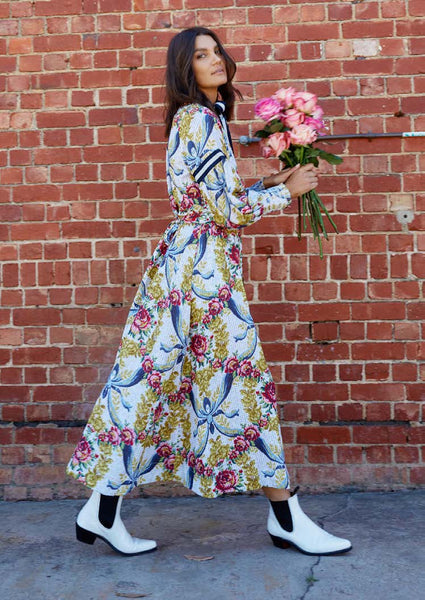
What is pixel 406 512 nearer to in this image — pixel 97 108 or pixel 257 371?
pixel 257 371

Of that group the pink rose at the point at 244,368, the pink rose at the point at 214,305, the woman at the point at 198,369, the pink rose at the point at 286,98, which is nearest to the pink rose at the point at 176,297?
the woman at the point at 198,369

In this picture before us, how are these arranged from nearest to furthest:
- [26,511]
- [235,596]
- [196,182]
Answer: [235,596]
[196,182]
[26,511]

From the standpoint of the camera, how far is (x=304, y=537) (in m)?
2.87

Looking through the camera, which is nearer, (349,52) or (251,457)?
(251,457)

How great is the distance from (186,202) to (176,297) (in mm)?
375

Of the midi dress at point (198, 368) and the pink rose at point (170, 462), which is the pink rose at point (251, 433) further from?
the pink rose at point (170, 462)

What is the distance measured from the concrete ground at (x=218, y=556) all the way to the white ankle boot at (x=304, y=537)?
0.04 m

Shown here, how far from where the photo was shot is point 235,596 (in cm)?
252

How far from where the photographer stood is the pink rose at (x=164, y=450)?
2963 millimetres

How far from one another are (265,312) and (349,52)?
1368 millimetres

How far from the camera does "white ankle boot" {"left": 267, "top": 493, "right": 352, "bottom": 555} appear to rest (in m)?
2.84

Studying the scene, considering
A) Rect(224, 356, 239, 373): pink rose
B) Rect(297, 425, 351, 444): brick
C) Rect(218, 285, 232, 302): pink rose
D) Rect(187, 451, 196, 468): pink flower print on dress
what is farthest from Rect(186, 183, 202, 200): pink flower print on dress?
Rect(297, 425, 351, 444): brick

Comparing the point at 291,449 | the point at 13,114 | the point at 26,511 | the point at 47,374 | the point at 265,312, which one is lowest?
the point at 26,511

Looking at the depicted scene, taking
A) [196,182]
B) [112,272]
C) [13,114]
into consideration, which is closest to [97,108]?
[13,114]
